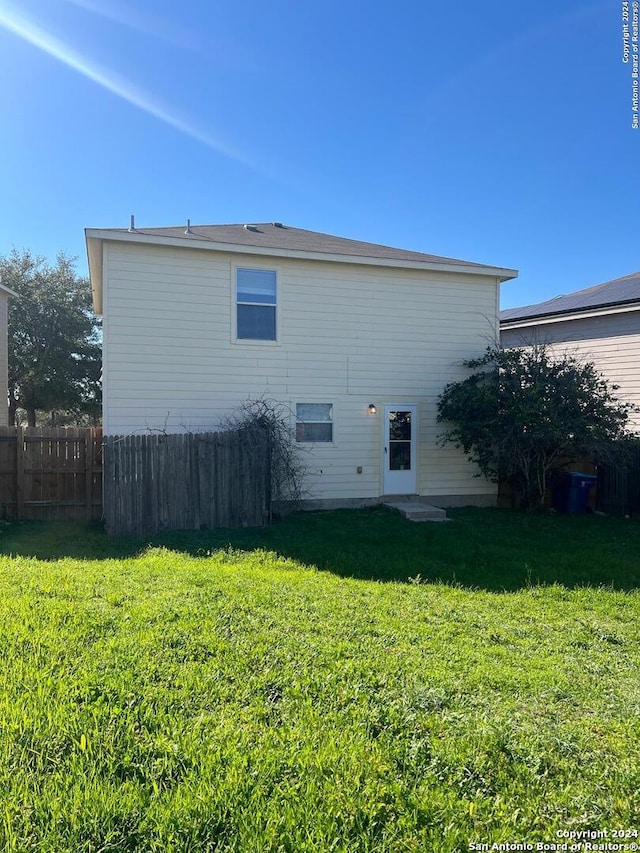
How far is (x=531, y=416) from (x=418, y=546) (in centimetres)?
420

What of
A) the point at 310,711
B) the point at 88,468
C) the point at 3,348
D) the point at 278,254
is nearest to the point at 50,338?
the point at 3,348

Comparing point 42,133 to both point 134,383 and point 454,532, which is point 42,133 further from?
point 454,532

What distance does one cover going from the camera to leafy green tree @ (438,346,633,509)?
1028 cm

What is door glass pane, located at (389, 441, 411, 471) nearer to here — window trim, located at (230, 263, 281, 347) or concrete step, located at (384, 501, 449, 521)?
concrete step, located at (384, 501, 449, 521)

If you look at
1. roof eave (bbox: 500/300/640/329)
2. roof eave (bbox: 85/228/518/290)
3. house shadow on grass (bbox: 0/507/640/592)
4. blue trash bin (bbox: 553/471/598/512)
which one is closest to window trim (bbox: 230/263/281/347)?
roof eave (bbox: 85/228/518/290)

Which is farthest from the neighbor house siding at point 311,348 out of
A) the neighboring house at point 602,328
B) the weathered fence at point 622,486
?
the neighboring house at point 602,328

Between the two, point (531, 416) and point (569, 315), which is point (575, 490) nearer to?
point (531, 416)

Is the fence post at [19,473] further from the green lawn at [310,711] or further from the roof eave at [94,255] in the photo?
the green lawn at [310,711]

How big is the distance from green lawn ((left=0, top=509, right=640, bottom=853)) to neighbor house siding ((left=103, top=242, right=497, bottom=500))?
484 cm

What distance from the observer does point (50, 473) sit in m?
9.91

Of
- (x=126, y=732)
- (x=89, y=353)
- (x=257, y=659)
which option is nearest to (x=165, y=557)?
(x=257, y=659)

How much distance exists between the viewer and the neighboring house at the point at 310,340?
9852 millimetres

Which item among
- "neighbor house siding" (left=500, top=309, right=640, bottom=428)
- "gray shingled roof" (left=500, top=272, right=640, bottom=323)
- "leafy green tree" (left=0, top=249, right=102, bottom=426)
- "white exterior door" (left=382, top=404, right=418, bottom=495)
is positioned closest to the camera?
"white exterior door" (left=382, top=404, right=418, bottom=495)

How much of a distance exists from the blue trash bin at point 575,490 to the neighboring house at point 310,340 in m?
1.54
